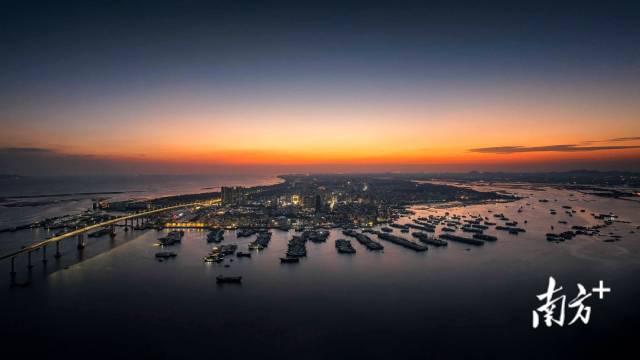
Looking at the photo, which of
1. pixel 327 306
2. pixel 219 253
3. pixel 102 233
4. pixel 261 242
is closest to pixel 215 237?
pixel 261 242

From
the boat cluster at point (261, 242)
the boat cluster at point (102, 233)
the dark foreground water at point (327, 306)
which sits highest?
the boat cluster at point (261, 242)

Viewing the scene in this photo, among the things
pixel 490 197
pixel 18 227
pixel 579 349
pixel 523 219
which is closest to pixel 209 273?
pixel 579 349

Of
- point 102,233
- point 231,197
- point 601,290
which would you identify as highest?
point 601,290

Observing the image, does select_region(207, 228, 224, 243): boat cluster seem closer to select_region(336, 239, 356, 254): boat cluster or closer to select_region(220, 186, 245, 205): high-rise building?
select_region(336, 239, 356, 254): boat cluster

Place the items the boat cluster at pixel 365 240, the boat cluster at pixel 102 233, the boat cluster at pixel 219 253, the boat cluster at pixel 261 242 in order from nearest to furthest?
the boat cluster at pixel 219 253 < the boat cluster at pixel 365 240 < the boat cluster at pixel 261 242 < the boat cluster at pixel 102 233

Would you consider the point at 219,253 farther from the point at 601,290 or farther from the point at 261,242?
the point at 601,290

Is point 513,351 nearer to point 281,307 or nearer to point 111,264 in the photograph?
point 281,307

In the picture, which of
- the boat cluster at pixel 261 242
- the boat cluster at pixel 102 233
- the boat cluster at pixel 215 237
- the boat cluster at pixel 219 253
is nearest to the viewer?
the boat cluster at pixel 219 253

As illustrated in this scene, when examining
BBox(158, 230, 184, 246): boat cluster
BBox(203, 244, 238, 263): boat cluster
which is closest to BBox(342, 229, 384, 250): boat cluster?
BBox(203, 244, 238, 263): boat cluster

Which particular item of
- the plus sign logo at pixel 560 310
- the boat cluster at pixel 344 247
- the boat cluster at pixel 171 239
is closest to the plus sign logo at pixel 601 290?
the plus sign logo at pixel 560 310

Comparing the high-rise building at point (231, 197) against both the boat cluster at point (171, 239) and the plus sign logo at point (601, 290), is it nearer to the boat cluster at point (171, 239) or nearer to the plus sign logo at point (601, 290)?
the boat cluster at point (171, 239)
